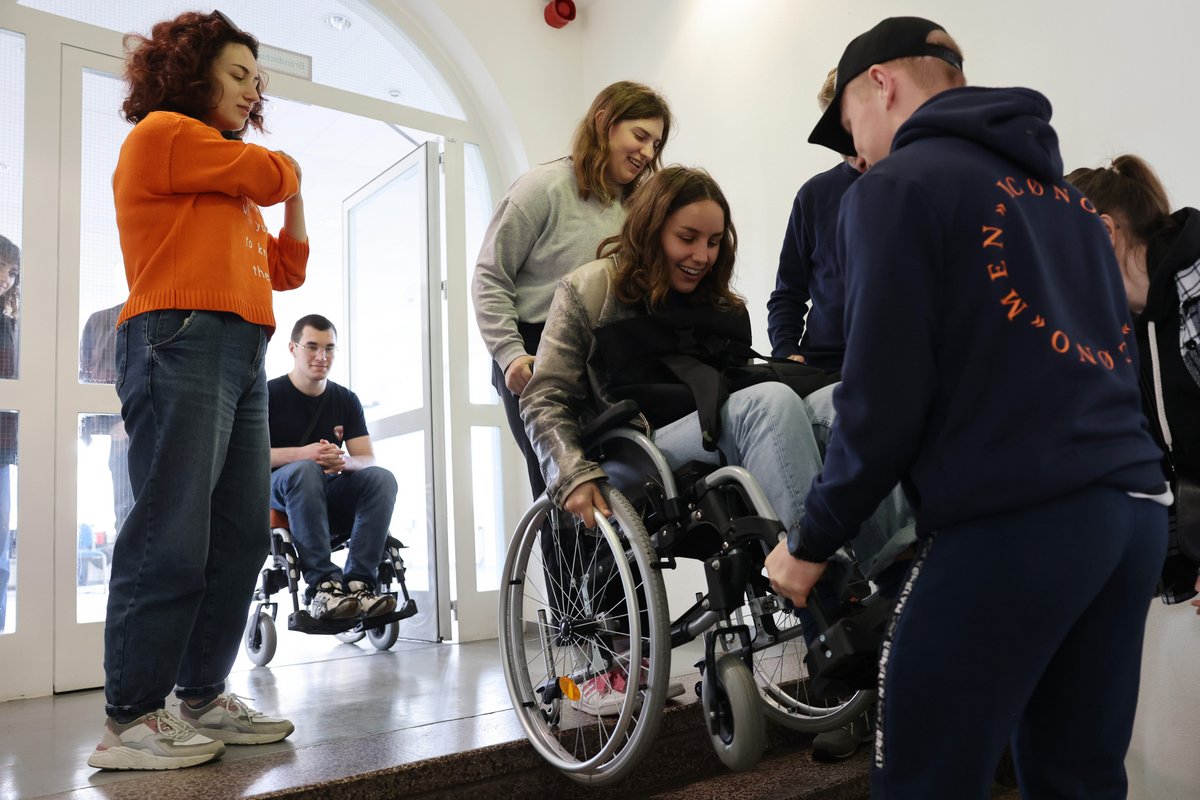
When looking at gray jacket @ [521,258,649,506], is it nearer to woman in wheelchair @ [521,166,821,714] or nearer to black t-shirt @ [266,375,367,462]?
woman in wheelchair @ [521,166,821,714]

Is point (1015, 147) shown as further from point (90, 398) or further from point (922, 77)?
point (90, 398)

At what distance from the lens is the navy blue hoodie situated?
863 mm

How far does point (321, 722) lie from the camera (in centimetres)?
212

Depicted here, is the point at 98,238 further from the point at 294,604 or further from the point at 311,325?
the point at 294,604

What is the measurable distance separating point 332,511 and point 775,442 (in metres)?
2.47

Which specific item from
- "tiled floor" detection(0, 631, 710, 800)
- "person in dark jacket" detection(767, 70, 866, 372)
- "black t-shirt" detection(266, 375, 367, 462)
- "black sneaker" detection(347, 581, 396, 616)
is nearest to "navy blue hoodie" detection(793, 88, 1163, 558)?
"person in dark jacket" detection(767, 70, 866, 372)

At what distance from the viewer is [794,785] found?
72.0 inches

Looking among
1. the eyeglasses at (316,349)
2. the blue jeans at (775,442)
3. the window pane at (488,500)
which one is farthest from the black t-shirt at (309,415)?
the blue jeans at (775,442)

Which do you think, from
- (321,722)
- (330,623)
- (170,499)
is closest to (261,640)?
(330,623)

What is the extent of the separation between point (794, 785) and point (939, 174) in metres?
1.35

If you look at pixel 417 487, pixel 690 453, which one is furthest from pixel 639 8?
pixel 690 453

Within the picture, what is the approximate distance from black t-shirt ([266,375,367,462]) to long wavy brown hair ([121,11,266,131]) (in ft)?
6.10

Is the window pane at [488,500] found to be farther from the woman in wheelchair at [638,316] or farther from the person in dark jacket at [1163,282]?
the person in dark jacket at [1163,282]

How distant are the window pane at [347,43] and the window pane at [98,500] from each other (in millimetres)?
1512
